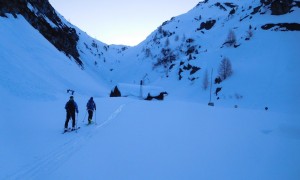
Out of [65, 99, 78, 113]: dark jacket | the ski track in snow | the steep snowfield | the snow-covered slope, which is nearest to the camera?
the ski track in snow

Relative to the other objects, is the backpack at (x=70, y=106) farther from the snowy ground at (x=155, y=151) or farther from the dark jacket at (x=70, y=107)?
the snowy ground at (x=155, y=151)

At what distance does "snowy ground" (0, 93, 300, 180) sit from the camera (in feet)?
22.4

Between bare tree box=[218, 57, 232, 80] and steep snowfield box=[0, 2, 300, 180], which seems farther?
bare tree box=[218, 57, 232, 80]

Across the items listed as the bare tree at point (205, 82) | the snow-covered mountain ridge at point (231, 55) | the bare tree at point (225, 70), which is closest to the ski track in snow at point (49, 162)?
the snow-covered mountain ridge at point (231, 55)

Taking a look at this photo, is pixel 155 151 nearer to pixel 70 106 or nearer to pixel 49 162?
pixel 49 162

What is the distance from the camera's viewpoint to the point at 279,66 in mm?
49156

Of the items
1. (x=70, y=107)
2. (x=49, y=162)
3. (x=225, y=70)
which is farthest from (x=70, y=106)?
(x=225, y=70)

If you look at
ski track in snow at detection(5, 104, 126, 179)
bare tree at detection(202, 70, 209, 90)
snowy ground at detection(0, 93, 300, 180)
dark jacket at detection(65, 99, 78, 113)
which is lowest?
ski track in snow at detection(5, 104, 126, 179)

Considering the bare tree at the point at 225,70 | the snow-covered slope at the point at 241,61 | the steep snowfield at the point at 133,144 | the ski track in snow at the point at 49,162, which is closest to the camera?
the ski track in snow at the point at 49,162

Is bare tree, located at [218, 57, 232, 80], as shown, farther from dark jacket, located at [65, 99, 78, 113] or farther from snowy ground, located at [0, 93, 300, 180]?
dark jacket, located at [65, 99, 78, 113]

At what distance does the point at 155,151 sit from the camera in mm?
8789

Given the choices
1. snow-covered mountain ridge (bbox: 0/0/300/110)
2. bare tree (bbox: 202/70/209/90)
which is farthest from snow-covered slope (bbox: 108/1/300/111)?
bare tree (bbox: 202/70/209/90)

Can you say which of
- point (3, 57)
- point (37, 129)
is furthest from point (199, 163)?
point (3, 57)

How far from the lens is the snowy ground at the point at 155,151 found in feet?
22.4
